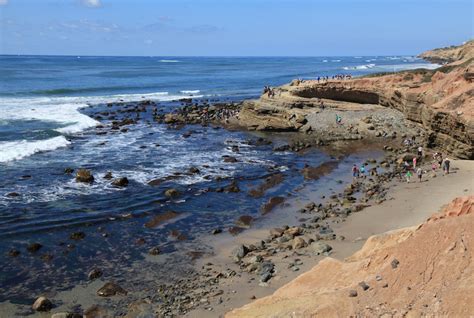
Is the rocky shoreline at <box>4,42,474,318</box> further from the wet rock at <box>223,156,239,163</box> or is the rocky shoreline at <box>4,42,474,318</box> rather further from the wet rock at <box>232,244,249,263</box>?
the wet rock at <box>223,156,239,163</box>

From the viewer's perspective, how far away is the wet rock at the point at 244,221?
20.9 m

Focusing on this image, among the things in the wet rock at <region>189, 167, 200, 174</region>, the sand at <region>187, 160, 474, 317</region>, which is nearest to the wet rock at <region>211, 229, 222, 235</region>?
the sand at <region>187, 160, 474, 317</region>

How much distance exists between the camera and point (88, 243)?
1875cm

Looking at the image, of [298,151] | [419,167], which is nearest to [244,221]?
[419,167]

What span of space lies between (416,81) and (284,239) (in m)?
32.6

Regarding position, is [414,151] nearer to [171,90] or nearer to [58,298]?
[58,298]

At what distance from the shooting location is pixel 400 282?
9.46 m

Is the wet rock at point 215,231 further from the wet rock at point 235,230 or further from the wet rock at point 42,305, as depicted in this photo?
the wet rock at point 42,305

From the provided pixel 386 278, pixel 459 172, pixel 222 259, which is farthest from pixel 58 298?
pixel 459 172

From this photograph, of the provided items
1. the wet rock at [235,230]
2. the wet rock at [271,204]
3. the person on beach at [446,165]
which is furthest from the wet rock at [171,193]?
the person on beach at [446,165]

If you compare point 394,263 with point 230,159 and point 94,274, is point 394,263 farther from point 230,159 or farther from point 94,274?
point 230,159

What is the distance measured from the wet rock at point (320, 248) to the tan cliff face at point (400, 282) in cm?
552

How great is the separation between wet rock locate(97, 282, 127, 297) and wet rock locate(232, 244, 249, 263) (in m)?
4.16

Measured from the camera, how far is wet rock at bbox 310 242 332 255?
1675 centimetres
